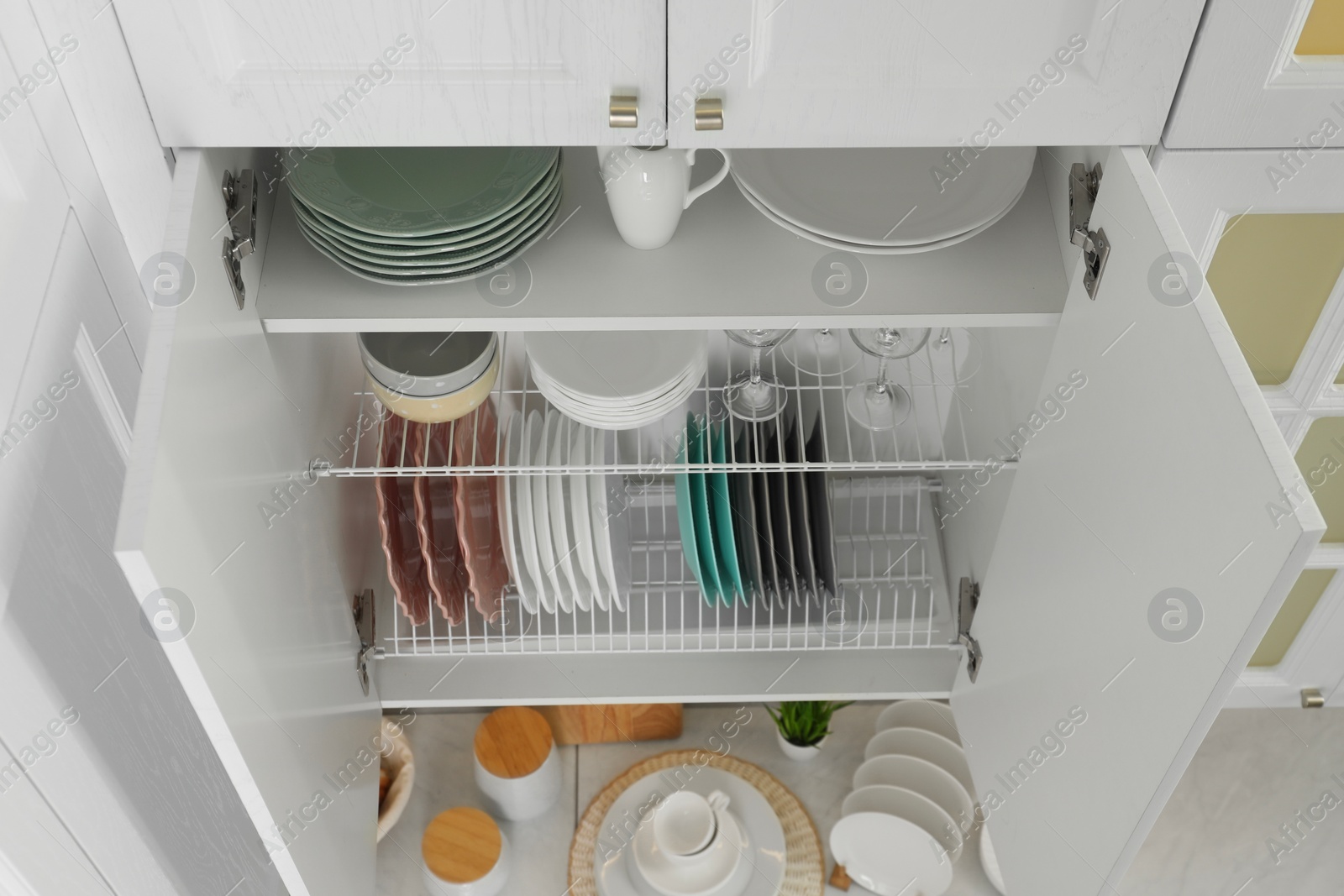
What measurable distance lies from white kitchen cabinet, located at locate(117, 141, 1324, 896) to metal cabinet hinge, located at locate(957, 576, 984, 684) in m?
0.03

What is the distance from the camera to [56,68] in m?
0.75

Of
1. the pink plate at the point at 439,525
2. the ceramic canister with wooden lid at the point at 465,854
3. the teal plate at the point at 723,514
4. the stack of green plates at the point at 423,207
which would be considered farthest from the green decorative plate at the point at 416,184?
the ceramic canister with wooden lid at the point at 465,854

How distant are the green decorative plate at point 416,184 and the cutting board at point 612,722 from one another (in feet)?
2.49

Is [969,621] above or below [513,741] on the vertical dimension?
above

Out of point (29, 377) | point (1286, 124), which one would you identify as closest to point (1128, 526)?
point (1286, 124)

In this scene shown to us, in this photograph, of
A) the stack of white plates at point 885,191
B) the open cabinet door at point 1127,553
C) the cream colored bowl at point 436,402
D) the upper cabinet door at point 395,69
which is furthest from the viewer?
the cream colored bowl at point 436,402

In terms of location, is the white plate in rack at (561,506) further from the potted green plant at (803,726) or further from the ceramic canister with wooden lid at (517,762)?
the potted green plant at (803,726)

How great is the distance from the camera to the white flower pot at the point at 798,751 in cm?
145

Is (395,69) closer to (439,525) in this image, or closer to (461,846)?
(439,525)

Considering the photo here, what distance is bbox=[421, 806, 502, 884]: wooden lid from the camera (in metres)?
1.31

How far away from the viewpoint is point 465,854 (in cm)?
132

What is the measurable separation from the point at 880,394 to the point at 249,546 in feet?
2.29

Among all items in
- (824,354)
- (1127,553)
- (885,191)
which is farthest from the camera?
(824,354)

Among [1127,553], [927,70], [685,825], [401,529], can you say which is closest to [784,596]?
[685,825]
